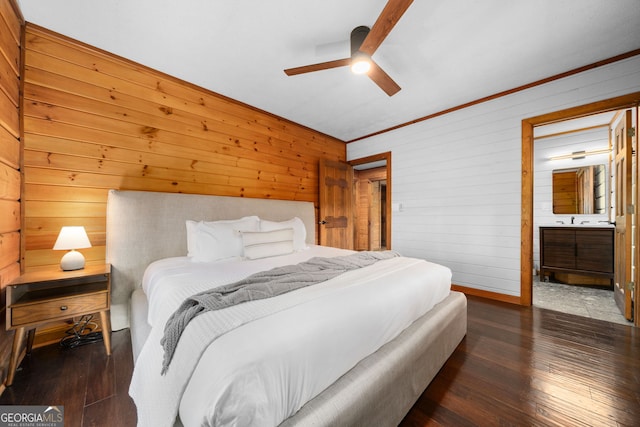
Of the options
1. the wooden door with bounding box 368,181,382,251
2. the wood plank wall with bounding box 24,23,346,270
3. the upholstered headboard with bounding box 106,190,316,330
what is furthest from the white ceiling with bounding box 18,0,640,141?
the wooden door with bounding box 368,181,382,251

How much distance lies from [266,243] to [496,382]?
2.10m

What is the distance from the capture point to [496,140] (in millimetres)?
3102

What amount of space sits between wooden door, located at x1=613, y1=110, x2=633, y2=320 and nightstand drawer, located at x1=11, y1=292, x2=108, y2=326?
4.84 meters

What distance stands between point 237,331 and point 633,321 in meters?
3.78

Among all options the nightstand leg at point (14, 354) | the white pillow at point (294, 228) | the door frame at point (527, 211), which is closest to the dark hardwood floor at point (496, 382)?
the nightstand leg at point (14, 354)

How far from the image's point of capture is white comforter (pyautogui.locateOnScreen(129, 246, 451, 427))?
771mm

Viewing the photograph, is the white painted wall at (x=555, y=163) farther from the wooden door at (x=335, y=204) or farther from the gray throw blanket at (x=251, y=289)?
the gray throw blanket at (x=251, y=289)

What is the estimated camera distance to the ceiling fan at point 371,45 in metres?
1.46

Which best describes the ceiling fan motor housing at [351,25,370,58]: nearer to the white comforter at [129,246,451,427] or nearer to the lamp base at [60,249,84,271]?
the white comforter at [129,246,451,427]

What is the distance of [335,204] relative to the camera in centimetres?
445

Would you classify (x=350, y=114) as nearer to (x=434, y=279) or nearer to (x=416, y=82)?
(x=416, y=82)

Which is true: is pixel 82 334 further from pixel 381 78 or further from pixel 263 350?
pixel 381 78

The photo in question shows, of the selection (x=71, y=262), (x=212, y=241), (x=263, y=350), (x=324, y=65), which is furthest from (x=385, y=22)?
(x=71, y=262)

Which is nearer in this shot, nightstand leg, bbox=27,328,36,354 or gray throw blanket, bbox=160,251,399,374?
gray throw blanket, bbox=160,251,399,374
